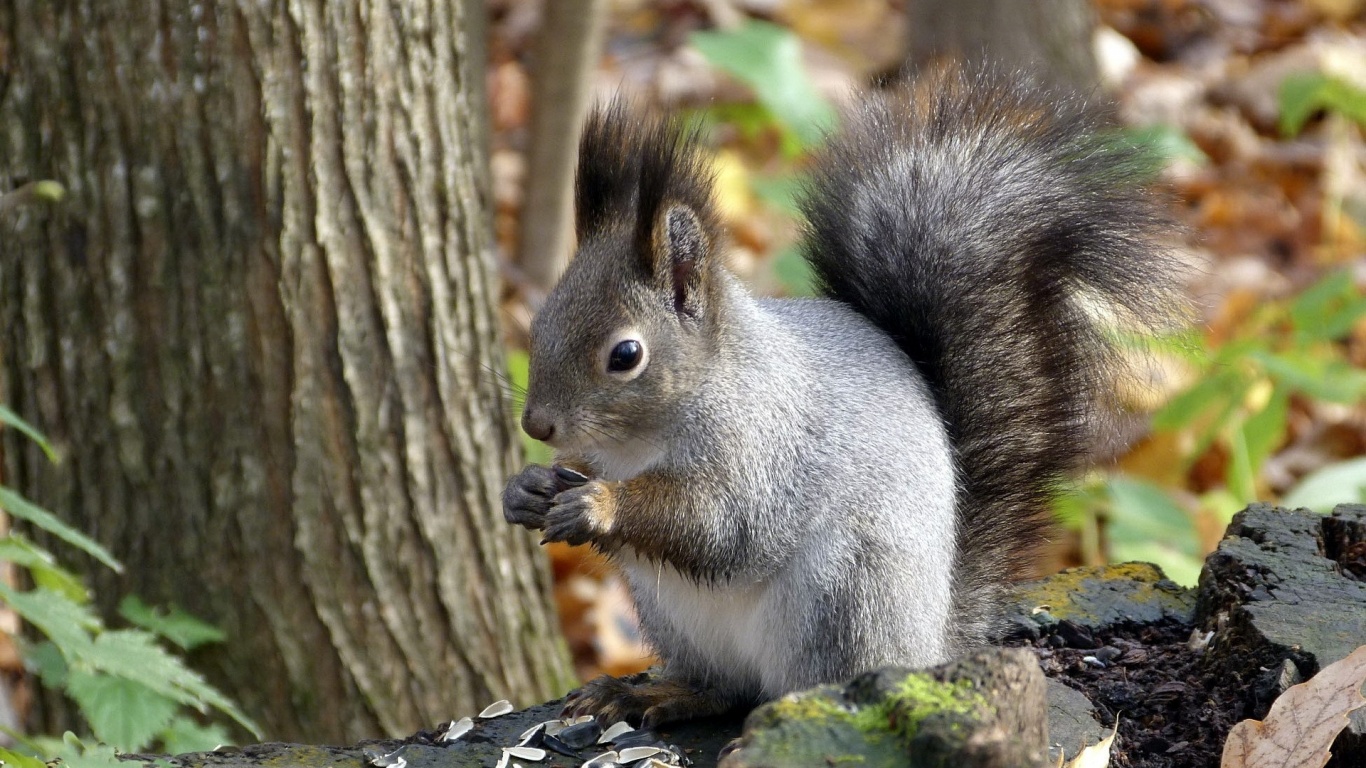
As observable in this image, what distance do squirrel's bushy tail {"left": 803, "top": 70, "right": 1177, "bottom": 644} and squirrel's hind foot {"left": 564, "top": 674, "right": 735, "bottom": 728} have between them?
1.01 feet

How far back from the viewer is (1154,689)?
5.31 feet

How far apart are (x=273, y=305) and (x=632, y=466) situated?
0.75m

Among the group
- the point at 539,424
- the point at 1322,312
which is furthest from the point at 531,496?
the point at 1322,312

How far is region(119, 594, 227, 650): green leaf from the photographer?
2158 mm

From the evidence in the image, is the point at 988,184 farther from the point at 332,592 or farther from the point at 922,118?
the point at 332,592

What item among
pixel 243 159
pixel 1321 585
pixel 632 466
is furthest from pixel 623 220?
pixel 1321 585

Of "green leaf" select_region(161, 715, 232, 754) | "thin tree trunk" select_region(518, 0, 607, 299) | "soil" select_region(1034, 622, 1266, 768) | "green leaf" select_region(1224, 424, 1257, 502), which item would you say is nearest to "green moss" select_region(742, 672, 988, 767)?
"soil" select_region(1034, 622, 1266, 768)

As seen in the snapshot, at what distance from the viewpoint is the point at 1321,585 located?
1.66 meters

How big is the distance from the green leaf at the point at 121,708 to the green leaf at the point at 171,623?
288 millimetres

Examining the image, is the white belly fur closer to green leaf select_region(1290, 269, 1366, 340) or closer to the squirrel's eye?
the squirrel's eye

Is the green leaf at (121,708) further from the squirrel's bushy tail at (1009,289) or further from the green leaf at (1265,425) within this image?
the green leaf at (1265,425)

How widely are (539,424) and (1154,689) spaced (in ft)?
2.41

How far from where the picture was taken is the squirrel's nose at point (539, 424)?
1562mm

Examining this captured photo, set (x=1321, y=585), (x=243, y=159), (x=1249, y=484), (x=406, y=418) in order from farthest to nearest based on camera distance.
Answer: (x=1249, y=484) < (x=406, y=418) < (x=243, y=159) < (x=1321, y=585)
